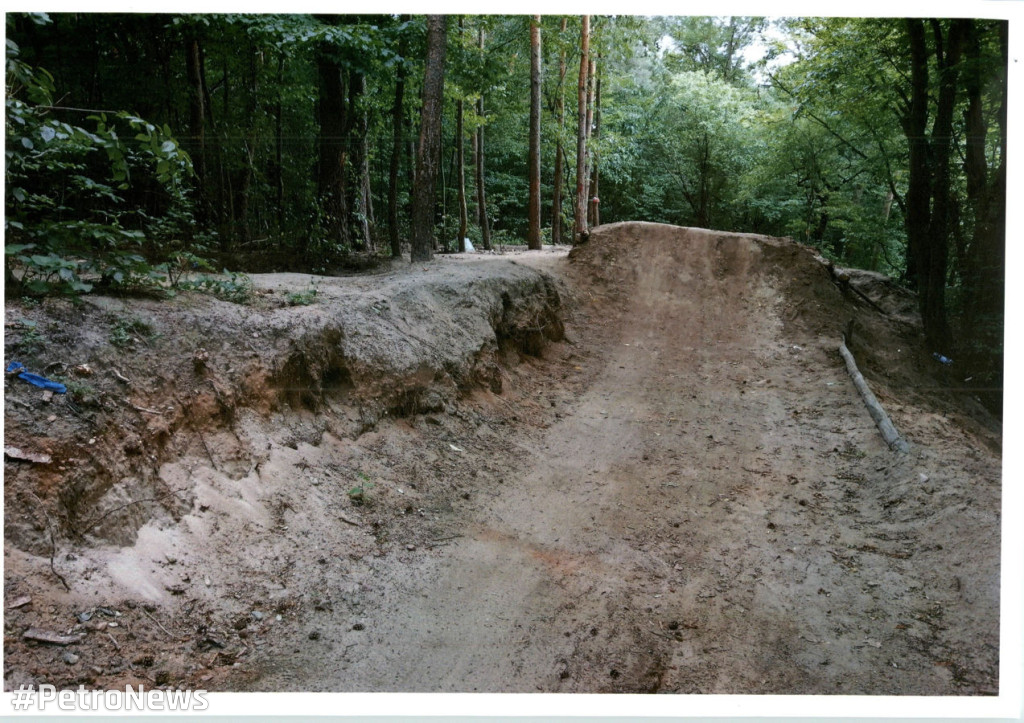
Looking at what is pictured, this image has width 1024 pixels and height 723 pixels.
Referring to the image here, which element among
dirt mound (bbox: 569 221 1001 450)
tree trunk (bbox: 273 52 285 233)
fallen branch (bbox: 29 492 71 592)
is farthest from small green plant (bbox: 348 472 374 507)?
dirt mound (bbox: 569 221 1001 450)

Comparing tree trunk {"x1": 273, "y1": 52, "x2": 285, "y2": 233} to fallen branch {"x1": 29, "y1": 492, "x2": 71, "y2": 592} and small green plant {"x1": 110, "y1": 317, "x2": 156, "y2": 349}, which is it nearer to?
small green plant {"x1": 110, "y1": 317, "x2": 156, "y2": 349}

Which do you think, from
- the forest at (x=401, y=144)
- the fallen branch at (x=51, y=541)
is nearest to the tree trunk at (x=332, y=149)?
the forest at (x=401, y=144)

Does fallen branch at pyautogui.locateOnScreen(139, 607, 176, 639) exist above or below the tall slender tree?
below

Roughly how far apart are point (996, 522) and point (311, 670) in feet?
13.5

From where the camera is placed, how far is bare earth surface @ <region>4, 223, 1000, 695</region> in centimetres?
287

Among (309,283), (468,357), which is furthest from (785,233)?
(309,283)

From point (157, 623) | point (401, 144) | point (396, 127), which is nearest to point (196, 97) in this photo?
point (396, 127)

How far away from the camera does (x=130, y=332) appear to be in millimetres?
3729

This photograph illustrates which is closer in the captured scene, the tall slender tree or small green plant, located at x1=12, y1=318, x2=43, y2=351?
small green plant, located at x1=12, y1=318, x2=43, y2=351

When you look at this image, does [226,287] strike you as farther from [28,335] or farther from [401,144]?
[401,144]

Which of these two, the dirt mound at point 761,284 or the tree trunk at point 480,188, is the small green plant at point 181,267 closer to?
the dirt mound at point 761,284

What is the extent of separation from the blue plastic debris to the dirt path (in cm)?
168

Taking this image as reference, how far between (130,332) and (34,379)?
28.2 inches

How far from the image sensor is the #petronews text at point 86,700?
7.77ft
